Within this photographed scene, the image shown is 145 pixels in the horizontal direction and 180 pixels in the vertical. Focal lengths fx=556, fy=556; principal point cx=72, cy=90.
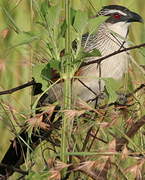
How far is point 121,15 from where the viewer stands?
292 centimetres

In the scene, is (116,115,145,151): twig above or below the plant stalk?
below

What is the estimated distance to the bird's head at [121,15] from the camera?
A: 2.85 meters

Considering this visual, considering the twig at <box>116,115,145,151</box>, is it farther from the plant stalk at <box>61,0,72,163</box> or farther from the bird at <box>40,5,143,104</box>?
the bird at <box>40,5,143,104</box>

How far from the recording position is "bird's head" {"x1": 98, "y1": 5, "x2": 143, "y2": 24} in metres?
2.85

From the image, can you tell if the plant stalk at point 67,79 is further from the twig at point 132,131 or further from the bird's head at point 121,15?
the bird's head at point 121,15

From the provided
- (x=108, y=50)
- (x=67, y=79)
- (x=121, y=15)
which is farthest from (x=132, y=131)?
(x=121, y=15)

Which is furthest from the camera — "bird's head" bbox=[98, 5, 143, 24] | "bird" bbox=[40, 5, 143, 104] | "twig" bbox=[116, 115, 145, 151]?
"bird's head" bbox=[98, 5, 143, 24]

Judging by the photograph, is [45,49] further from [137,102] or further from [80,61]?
[137,102]

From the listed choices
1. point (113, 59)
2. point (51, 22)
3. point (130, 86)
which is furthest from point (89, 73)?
point (51, 22)

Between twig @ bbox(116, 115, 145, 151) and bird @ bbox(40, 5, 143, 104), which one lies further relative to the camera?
bird @ bbox(40, 5, 143, 104)

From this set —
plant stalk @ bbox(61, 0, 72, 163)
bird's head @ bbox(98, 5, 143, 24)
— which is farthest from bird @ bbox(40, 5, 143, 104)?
plant stalk @ bbox(61, 0, 72, 163)

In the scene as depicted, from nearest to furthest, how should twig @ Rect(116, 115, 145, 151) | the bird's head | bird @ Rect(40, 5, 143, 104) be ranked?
twig @ Rect(116, 115, 145, 151) < bird @ Rect(40, 5, 143, 104) < the bird's head

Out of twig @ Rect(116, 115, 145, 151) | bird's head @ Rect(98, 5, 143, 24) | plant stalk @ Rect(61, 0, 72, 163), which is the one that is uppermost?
bird's head @ Rect(98, 5, 143, 24)

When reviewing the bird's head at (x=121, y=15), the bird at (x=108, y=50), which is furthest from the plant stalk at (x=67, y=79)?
the bird's head at (x=121, y=15)
